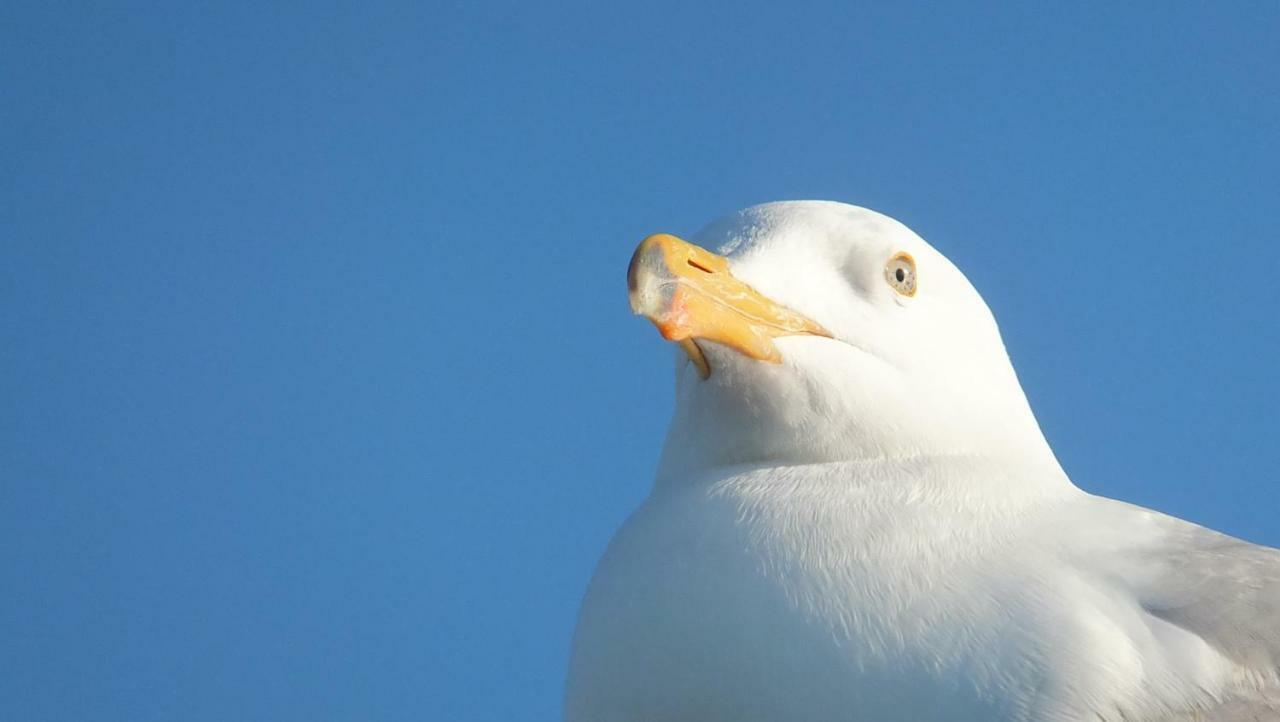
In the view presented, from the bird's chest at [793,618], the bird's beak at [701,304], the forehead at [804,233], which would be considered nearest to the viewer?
the bird's chest at [793,618]

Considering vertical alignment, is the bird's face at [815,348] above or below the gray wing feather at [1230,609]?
above

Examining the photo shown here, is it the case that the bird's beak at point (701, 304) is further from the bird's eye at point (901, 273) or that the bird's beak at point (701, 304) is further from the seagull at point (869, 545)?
the bird's eye at point (901, 273)

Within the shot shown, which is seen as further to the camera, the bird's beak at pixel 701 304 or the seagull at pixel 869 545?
the bird's beak at pixel 701 304

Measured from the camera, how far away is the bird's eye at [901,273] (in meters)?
1.80

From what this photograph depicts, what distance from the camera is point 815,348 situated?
1.66 m

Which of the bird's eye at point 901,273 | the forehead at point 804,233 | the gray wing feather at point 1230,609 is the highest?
the forehead at point 804,233

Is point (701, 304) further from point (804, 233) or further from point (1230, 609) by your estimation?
point (1230, 609)

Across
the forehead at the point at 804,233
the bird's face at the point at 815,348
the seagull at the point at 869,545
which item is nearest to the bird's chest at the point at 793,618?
the seagull at the point at 869,545

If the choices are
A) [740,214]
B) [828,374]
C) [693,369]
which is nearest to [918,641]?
[828,374]

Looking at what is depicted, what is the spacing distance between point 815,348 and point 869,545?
295 millimetres

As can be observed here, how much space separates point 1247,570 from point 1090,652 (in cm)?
34

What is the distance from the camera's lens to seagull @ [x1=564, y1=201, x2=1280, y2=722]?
1354mm

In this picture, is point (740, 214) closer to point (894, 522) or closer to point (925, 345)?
point (925, 345)

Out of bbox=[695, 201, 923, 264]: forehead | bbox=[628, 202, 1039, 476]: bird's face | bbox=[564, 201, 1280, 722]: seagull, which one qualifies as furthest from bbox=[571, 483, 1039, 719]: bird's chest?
bbox=[695, 201, 923, 264]: forehead
